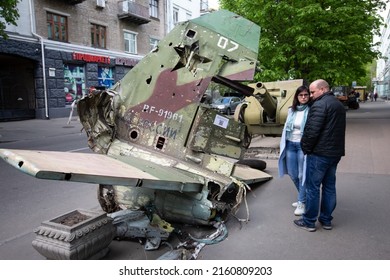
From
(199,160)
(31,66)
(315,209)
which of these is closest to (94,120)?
(199,160)

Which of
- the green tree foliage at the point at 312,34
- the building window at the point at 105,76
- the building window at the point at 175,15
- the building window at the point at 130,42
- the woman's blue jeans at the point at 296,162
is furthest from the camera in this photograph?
the building window at the point at 175,15

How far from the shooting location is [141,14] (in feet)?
80.5

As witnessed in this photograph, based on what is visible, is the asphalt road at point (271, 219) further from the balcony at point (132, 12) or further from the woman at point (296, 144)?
the balcony at point (132, 12)

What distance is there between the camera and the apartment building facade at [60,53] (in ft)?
60.2

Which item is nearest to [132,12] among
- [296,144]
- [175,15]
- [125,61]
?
[125,61]

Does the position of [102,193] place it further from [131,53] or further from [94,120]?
[131,53]

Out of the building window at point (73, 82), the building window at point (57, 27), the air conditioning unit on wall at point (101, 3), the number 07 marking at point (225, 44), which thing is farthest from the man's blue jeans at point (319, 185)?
the air conditioning unit on wall at point (101, 3)

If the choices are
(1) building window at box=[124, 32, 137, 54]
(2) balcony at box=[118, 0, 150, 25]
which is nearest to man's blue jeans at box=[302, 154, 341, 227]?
(2) balcony at box=[118, 0, 150, 25]

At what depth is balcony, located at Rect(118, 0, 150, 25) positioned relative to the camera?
23531 millimetres

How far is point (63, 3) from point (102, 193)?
1874cm

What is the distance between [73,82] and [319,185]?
19.6 m

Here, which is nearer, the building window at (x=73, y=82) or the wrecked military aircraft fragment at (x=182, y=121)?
the wrecked military aircraft fragment at (x=182, y=121)

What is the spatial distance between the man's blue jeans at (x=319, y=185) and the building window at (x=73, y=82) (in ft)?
61.4

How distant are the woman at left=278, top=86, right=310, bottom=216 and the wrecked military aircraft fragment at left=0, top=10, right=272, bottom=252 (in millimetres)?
609
